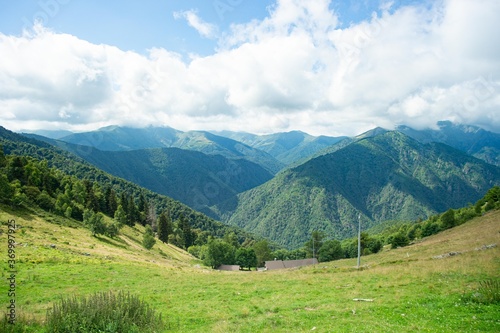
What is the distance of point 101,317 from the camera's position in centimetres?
1392

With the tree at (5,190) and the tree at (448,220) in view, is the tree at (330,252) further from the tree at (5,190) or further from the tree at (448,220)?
the tree at (5,190)

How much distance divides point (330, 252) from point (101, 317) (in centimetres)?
12357

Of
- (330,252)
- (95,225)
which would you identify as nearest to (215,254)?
(95,225)

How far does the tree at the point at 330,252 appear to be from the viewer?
127 metres

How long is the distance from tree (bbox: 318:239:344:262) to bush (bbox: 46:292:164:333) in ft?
396

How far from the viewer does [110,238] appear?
75250 mm

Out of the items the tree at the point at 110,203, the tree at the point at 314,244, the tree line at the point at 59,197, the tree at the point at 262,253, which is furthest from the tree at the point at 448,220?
the tree at the point at 110,203

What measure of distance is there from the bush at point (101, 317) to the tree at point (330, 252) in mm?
120679

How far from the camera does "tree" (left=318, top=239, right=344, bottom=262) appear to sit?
12681 centimetres

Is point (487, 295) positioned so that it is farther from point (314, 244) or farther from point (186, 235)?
point (186, 235)

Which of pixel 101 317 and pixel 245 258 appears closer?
pixel 101 317

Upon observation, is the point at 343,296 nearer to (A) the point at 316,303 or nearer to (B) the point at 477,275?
(A) the point at 316,303

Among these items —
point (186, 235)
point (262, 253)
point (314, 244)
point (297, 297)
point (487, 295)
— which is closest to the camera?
point (487, 295)

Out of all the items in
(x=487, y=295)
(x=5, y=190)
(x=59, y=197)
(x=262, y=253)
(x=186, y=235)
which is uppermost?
(x=5, y=190)
